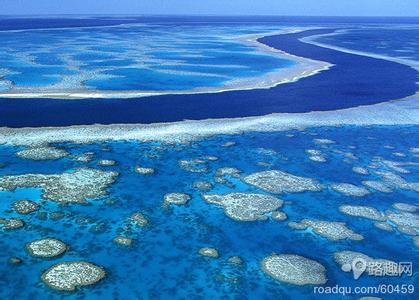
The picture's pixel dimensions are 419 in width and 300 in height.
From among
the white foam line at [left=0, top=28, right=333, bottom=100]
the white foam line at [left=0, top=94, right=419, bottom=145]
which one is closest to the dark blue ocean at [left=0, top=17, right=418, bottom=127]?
the white foam line at [left=0, top=28, right=333, bottom=100]

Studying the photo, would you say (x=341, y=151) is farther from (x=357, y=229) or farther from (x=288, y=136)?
(x=357, y=229)

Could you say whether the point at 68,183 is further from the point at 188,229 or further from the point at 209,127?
the point at 209,127

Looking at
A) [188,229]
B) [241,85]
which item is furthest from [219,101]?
[188,229]

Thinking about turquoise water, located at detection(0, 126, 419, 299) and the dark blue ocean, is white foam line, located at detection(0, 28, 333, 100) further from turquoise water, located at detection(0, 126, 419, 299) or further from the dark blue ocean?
turquoise water, located at detection(0, 126, 419, 299)

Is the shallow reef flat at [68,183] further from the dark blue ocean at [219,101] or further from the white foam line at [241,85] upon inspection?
the white foam line at [241,85]

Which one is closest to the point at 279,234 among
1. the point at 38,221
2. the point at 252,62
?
the point at 38,221
